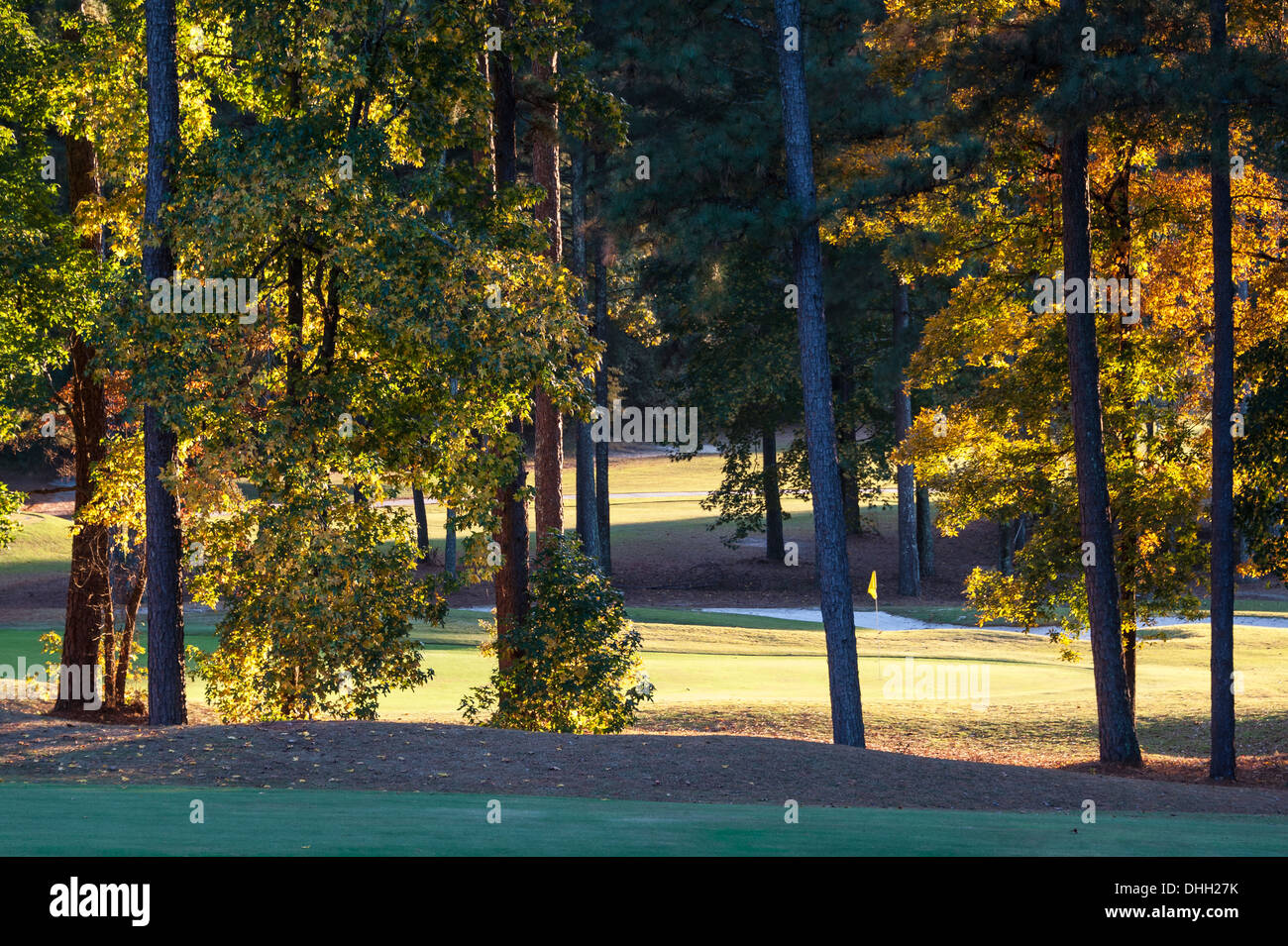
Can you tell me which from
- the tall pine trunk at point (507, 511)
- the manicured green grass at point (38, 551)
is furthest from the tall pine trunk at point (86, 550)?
the manicured green grass at point (38, 551)

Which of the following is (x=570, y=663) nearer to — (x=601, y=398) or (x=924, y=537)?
(x=601, y=398)

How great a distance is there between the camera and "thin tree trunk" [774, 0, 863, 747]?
1755 cm

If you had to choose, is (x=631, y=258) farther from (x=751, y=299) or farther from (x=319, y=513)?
(x=319, y=513)

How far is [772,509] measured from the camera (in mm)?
46594

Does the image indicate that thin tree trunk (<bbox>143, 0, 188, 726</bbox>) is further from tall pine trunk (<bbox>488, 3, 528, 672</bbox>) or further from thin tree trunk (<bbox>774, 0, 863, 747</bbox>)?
thin tree trunk (<bbox>774, 0, 863, 747</bbox>)

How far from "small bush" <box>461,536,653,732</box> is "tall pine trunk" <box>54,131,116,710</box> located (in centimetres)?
689

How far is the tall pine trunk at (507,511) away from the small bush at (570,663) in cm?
96

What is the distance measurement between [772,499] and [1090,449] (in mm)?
27949

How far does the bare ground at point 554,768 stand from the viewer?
467 inches

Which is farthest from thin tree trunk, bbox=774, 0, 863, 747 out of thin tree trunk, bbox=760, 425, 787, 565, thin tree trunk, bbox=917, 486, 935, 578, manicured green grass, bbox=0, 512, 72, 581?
manicured green grass, bbox=0, 512, 72, 581

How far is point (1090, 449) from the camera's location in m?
18.2

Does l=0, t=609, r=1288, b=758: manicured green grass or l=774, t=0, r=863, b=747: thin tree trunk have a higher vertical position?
l=774, t=0, r=863, b=747: thin tree trunk

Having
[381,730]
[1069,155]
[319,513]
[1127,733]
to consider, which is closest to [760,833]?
[381,730]
